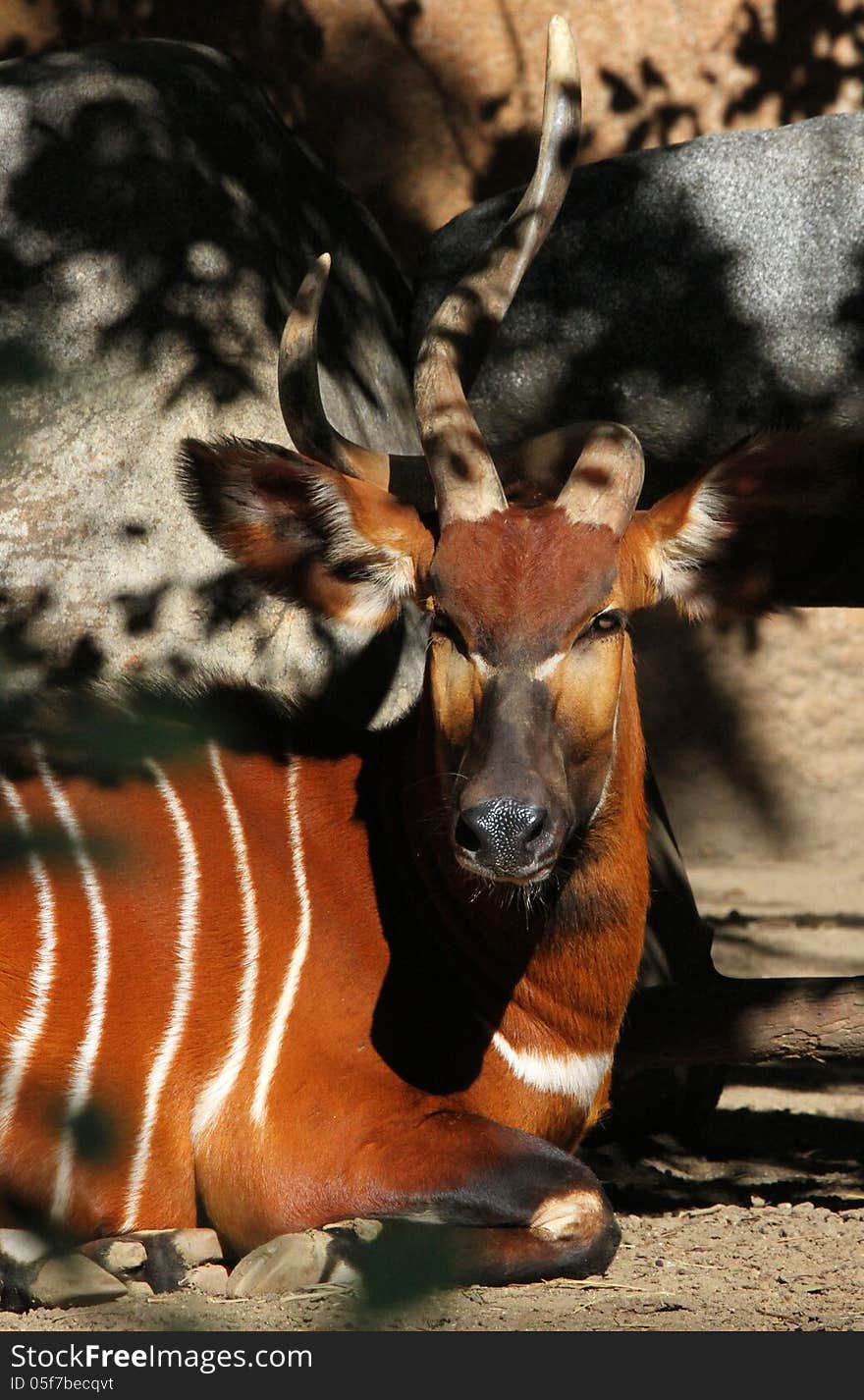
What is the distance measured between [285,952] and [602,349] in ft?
7.87

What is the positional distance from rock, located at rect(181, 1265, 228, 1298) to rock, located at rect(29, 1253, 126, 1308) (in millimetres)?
170

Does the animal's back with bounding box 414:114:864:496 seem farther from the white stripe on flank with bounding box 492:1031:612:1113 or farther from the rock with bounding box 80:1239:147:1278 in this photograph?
the rock with bounding box 80:1239:147:1278

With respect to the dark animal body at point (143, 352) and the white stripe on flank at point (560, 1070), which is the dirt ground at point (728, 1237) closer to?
the white stripe on flank at point (560, 1070)

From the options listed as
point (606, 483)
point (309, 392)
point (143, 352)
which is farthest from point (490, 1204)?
point (143, 352)

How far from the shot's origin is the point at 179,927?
368 centimetres

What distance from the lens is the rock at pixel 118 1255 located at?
333 cm

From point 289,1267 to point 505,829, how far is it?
940 mm

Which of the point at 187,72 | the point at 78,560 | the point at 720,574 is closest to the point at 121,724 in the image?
the point at 720,574

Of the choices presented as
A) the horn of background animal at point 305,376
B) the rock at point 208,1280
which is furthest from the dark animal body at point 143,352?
the rock at point 208,1280

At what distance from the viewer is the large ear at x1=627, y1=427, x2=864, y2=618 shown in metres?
3.55

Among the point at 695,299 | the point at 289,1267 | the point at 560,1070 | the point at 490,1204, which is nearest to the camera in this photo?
the point at 289,1267

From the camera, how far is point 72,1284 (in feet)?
10.1

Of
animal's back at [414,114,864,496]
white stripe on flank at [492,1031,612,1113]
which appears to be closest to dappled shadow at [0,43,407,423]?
animal's back at [414,114,864,496]

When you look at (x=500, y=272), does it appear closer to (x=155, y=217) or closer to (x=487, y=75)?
(x=155, y=217)
